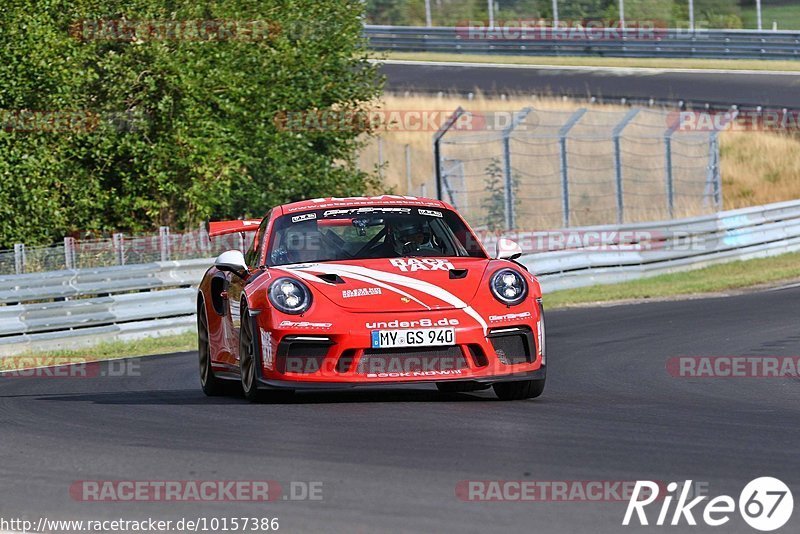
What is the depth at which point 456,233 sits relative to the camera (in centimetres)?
997

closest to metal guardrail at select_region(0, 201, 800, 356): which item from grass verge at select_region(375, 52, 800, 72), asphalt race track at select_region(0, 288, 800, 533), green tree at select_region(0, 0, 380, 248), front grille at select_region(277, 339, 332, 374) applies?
green tree at select_region(0, 0, 380, 248)

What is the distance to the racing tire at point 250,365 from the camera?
29.1ft

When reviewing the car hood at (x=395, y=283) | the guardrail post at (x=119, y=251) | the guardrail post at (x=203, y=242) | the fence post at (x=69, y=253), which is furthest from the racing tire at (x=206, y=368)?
the guardrail post at (x=203, y=242)

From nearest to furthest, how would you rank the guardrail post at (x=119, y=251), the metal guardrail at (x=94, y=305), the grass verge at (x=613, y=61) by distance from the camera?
the metal guardrail at (x=94, y=305)
the guardrail post at (x=119, y=251)
the grass verge at (x=613, y=61)

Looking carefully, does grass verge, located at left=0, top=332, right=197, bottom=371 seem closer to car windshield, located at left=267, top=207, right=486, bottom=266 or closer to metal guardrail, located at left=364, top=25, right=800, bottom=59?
car windshield, located at left=267, top=207, right=486, bottom=266

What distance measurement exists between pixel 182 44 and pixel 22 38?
2.57 meters

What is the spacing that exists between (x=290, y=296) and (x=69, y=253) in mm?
9763

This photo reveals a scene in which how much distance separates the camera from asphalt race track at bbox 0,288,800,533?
18.1ft

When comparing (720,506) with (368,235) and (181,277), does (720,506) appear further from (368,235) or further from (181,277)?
(181,277)

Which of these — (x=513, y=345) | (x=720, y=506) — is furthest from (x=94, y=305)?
(x=720, y=506)

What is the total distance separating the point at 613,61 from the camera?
44.4m

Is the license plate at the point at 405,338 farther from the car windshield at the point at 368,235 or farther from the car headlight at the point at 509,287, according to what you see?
the car windshield at the point at 368,235

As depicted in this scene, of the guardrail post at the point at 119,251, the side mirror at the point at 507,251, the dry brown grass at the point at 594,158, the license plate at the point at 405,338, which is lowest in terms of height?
the dry brown grass at the point at 594,158

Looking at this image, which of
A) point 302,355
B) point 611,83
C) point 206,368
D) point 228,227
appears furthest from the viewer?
point 611,83
